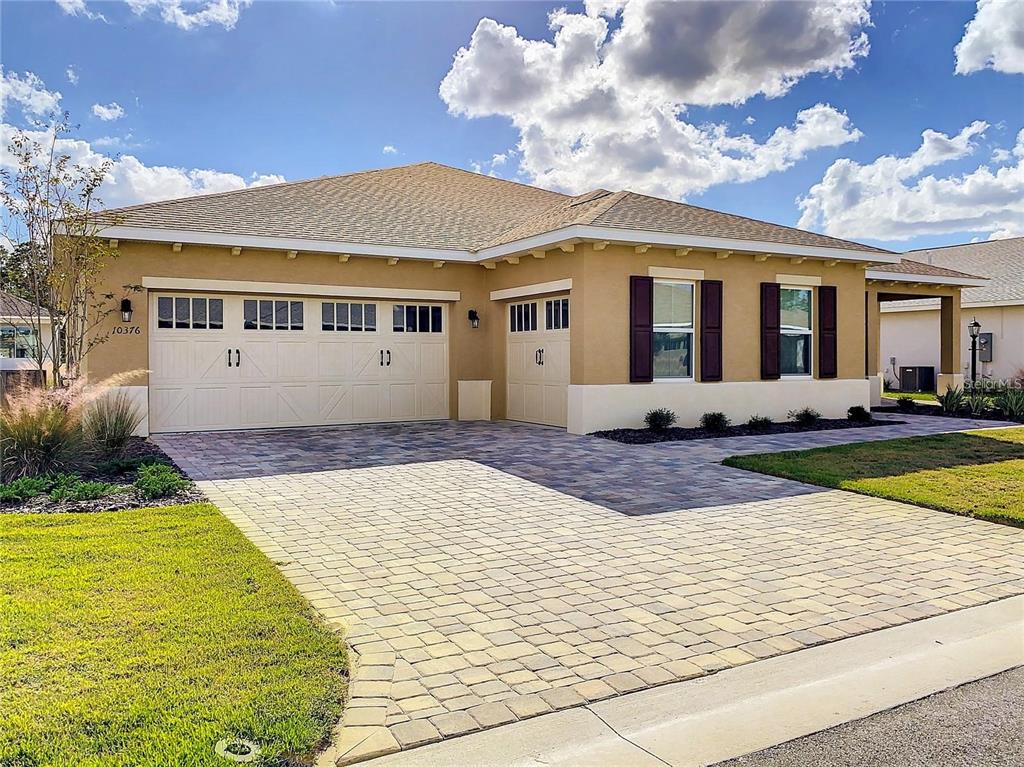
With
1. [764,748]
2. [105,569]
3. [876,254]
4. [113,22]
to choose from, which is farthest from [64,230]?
[876,254]

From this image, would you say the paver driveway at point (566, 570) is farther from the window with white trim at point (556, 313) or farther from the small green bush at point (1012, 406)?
the small green bush at point (1012, 406)

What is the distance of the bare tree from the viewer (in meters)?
9.96

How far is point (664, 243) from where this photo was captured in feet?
42.2

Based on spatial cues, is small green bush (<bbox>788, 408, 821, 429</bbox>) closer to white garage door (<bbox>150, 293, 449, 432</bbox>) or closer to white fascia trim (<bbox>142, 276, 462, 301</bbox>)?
white garage door (<bbox>150, 293, 449, 432</bbox>)

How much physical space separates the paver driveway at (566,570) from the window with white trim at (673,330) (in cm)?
386

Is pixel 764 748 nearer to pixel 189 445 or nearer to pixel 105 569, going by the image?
pixel 105 569

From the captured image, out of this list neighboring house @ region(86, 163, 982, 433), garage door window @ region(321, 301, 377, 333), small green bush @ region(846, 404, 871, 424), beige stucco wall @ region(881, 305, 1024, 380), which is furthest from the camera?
beige stucco wall @ region(881, 305, 1024, 380)

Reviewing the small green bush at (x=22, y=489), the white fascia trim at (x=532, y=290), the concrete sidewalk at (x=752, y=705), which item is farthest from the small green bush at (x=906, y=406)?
the small green bush at (x=22, y=489)

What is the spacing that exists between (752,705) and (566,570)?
6.87 ft

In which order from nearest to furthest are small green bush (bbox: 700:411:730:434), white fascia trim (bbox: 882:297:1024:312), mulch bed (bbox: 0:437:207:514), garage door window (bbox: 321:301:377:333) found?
mulch bed (bbox: 0:437:207:514), small green bush (bbox: 700:411:730:434), garage door window (bbox: 321:301:377:333), white fascia trim (bbox: 882:297:1024:312)

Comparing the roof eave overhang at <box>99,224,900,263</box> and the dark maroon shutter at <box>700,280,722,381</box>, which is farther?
the dark maroon shutter at <box>700,280,722,381</box>

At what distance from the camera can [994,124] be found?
15.6 meters

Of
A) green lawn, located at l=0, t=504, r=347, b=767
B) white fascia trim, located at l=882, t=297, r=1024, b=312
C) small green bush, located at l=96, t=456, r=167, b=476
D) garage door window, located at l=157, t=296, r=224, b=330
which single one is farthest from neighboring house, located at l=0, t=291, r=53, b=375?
white fascia trim, located at l=882, t=297, r=1024, b=312

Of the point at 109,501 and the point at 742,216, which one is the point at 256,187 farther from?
the point at 742,216
